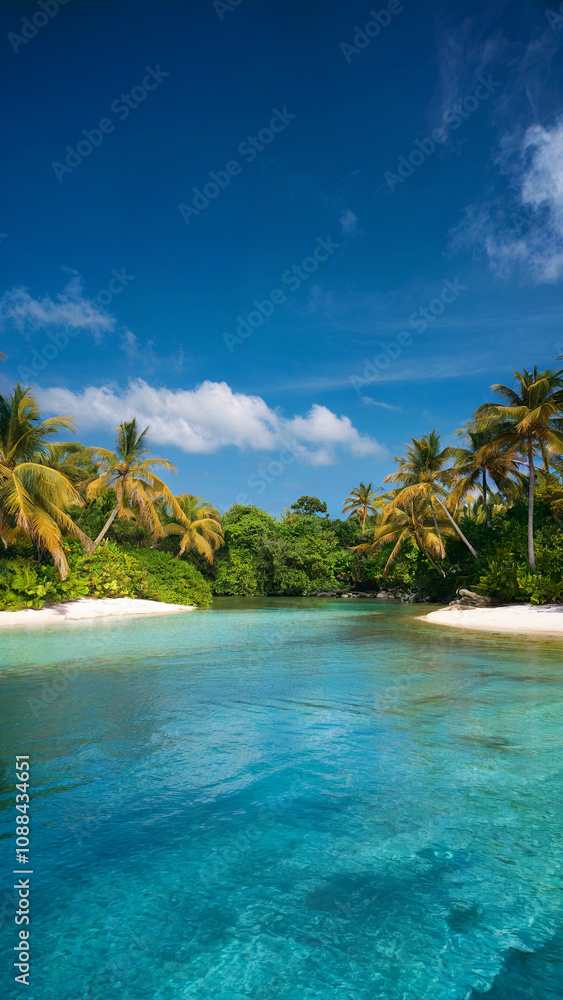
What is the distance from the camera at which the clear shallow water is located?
2102mm

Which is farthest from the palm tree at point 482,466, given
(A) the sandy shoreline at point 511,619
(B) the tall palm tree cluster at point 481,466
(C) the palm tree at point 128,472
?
(C) the palm tree at point 128,472

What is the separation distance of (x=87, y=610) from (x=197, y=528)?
50.3ft

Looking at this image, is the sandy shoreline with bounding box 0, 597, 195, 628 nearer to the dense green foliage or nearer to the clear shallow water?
the dense green foliage

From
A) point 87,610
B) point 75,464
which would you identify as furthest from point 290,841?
point 75,464

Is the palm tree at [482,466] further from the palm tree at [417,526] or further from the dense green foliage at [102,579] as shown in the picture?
the dense green foliage at [102,579]

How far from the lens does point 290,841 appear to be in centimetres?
310

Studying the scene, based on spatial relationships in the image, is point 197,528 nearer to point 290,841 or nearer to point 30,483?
point 30,483

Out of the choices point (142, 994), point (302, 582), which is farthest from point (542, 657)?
point (302, 582)

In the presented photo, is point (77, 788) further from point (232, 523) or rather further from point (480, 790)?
point (232, 523)

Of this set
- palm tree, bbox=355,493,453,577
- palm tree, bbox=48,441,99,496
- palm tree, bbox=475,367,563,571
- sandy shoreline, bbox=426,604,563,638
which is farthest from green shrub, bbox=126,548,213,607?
palm tree, bbox=475,367,563,571

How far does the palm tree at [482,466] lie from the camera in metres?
23.3

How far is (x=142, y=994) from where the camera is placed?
196cm

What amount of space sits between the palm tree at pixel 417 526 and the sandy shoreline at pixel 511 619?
30.9 feet

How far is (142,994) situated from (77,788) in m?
2.08
